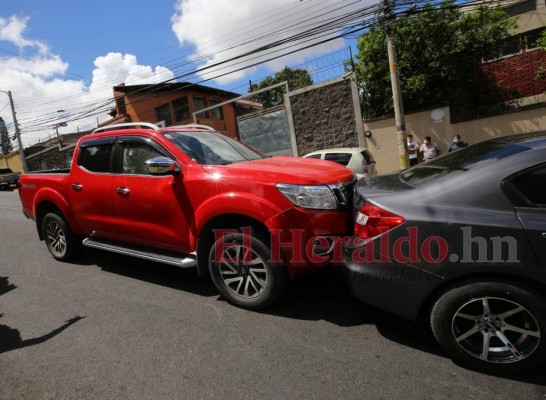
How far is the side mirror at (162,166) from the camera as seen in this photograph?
11.7 ft

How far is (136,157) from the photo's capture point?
4203 mm

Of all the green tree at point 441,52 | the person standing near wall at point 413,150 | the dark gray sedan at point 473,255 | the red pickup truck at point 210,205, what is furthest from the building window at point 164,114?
the dark gray sedan at point 473,255

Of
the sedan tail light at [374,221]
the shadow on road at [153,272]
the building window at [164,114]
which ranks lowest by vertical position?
the shadow on road at [153,272]

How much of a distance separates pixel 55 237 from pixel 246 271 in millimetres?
3499

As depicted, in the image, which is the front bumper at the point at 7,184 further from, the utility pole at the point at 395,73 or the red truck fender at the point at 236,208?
the red truck fender at the point at 236,208

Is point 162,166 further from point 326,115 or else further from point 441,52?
point 441,52

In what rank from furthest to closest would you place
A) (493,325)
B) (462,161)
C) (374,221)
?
(462,161) → (374,221) → (493,325)

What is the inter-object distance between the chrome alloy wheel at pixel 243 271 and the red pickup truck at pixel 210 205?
0.03ft

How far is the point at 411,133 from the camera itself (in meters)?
12.6

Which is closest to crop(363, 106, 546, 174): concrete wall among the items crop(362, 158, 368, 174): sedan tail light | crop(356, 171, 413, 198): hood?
crop(362, 158, 368, 174): sedan tail light

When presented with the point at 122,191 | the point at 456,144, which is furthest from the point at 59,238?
the point at 456,144

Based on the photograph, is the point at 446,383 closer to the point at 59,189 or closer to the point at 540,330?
the point at 540,330

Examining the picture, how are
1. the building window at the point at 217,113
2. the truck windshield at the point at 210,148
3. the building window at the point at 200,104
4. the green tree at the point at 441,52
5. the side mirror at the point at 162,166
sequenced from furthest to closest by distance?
the building window at the point at 217,113 < the building window at the point at 200,104 < the green tree at the point at 441,52 < the truck windshield at the point at 210,148 < the side mirror at the point at 162,166

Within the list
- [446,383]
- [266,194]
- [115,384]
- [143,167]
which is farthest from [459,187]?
[143,167]
